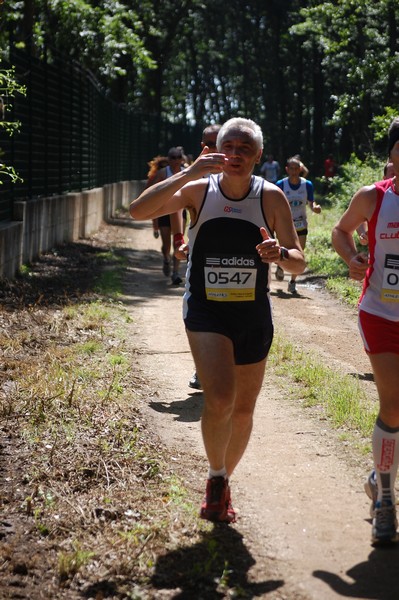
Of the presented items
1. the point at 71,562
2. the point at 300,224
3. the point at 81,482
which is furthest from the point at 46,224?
the point at 71,562

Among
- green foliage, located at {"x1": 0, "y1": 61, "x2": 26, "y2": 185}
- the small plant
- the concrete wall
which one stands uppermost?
green foliage, located at {"x1": 0, "y1": 61, "x2": 26, "y2": 185}

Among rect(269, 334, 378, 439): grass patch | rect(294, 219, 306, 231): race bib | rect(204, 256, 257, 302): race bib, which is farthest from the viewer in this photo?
rect(294, 219, 306, 231): race bib

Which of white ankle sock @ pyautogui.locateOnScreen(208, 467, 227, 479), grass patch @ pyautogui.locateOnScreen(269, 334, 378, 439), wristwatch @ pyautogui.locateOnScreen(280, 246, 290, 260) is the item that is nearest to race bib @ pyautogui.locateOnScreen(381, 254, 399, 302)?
wristwatch @ pyautogui.locateOnScreen(280, 246, 290, 260)

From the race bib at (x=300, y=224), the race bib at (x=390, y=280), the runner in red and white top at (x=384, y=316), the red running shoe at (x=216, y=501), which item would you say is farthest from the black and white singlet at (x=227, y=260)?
the race bib at (x=300, y=224)

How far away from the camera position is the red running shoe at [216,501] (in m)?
5.30

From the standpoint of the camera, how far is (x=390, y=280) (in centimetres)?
514

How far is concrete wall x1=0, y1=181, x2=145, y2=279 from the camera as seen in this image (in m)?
14.1

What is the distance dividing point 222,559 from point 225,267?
1.40 meters

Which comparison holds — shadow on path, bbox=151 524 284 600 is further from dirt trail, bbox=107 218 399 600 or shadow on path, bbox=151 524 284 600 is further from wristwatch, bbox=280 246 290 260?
wristwatch, bbox=280 246 290 260

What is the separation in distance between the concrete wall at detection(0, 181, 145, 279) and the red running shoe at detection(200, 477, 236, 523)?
8350 millimetres

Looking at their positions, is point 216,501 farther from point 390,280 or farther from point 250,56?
point 250,56

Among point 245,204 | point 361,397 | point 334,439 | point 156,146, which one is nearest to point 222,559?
point 245,204

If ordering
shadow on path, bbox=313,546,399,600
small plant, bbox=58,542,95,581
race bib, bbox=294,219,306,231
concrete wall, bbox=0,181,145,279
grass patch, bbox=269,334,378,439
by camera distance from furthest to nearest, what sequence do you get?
race bib, bbox=294,219,306,231, concrete wall, bbox=0,181,145,279, grass patch, bbox=269,334,378,439, small plant, bbox=58,542,95,581, shadow on path, bbox=313,546,399,600

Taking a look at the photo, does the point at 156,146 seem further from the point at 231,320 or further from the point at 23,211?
the point at 231,320
